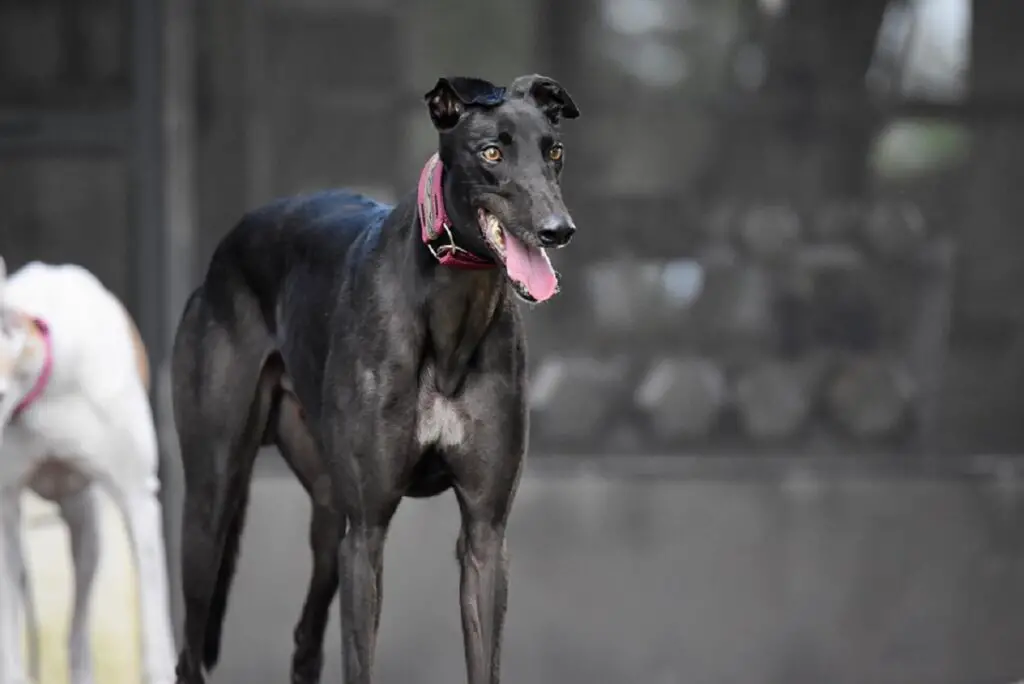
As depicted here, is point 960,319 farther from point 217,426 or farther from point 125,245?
point 217,426

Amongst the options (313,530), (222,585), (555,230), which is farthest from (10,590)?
(555,230)

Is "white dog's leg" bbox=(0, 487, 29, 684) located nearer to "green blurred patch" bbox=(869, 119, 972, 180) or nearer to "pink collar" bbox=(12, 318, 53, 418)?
"pink collar" bbox=(12, 318, 53, 418)

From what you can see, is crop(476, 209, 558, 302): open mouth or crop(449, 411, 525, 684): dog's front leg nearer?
crop(476, 209, 558, 302): open mouth

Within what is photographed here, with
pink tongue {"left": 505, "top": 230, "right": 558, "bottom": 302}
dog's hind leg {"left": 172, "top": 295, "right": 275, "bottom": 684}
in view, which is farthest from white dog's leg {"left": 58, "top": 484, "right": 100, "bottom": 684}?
pink tongue {"left": 505, "top": 230, "right": 558, "bottom": 302}

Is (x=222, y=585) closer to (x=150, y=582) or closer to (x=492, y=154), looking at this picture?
(x=150, y=582)

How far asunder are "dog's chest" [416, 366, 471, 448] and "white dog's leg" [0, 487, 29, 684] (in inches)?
74.2

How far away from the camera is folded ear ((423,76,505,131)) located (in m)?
2.89

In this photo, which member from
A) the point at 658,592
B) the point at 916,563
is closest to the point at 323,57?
the point at 658,592

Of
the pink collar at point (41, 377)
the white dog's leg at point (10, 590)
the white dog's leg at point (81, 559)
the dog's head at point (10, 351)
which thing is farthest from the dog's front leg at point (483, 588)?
the white dog's leg at point (81, 559)

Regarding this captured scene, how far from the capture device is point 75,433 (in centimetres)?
448

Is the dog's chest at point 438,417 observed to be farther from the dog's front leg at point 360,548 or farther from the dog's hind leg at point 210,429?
the dog's hind leg at point 210,429

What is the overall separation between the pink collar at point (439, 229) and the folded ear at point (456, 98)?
0.11 m

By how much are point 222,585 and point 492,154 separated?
5.40ft

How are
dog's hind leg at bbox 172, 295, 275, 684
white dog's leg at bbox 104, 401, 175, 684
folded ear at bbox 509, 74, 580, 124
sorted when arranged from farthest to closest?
white dog's leg at bbox 104, 401, 175, 684
dog's hind leg at bbox 172, 295, 275, 684
folded ear at bbox 509, 74, 580, 124
